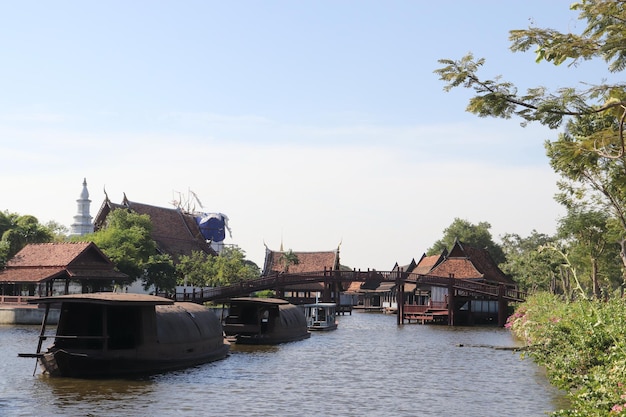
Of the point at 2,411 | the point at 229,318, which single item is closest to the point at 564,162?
the point at 2,411

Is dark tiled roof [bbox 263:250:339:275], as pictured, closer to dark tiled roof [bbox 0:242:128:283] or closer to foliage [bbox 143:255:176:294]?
foliage [bbox 143:255:176:294]

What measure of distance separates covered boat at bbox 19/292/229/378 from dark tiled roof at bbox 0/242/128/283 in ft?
99.9

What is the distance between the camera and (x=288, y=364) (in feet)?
111

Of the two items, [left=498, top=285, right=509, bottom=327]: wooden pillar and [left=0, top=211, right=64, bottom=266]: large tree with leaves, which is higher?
[left=0, top=211, right=64, bottom=266]: large tree with leaves

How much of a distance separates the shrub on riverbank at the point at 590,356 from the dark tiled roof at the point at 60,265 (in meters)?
39.9

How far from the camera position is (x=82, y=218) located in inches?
4377

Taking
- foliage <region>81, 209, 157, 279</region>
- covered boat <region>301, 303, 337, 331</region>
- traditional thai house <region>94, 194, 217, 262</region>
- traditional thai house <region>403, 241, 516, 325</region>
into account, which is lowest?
covered boat <region>301, 303, 337, 331</region>

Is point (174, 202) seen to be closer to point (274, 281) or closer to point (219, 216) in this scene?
point (219, 216)

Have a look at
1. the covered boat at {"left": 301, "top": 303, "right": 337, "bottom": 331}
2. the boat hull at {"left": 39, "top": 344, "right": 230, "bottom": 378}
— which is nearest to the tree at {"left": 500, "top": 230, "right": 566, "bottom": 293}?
the covered boat at {"left": 301, "top": 303, "right": 337, "bottom": 331}

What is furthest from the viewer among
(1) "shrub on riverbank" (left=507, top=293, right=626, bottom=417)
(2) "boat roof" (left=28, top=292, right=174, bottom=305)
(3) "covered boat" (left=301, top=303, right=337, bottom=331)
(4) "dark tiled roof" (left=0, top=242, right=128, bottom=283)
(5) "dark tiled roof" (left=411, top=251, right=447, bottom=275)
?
(5) "dark tiled roof" (left=411, top=251, right=447, bottom=275)

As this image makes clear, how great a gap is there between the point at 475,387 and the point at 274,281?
4516 cm

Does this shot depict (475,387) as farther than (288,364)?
No

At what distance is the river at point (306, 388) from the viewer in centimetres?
2127

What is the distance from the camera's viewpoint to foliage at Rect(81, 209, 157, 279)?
223 feet
